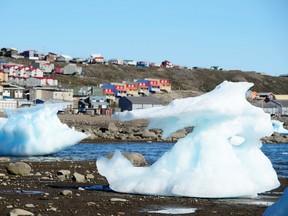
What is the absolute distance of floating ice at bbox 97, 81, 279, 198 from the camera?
16.3m

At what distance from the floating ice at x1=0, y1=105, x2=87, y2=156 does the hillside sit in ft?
347

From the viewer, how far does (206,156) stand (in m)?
16.7

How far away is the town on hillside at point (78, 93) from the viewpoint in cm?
9566

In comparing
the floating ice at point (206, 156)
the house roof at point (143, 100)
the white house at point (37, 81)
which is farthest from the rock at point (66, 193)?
the white house at point (37, 81)

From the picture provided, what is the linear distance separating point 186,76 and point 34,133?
13905 cm

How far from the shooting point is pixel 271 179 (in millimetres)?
17172

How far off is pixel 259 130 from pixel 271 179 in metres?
1.18

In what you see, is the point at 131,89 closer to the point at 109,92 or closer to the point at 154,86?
the point at 154,86

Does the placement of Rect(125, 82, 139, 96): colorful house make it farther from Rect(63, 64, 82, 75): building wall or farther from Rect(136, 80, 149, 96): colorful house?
Rect(63, 64, 82, 75): building wall

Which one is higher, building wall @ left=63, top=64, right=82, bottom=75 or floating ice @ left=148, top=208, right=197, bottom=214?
floating ice @ left=148, top=208, right=197, bottom=214

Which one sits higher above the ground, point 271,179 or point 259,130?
point 259,130

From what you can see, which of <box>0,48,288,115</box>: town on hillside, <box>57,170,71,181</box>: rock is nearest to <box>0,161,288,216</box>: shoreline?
<box>57,170,71,181</box>: rock

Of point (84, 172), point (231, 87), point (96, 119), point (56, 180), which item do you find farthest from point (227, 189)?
point (96, 119)

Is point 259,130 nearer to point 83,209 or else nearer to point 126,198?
point 126,198
